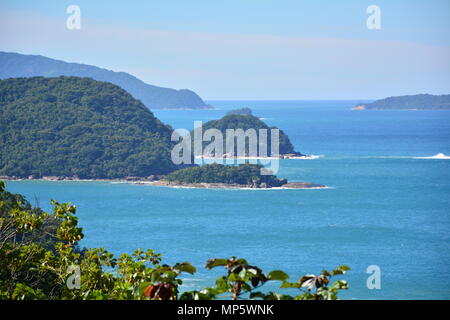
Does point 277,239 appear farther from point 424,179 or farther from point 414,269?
point 424,179

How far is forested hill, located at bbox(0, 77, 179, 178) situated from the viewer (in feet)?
244

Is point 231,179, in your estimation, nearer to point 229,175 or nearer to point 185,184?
point 229,175

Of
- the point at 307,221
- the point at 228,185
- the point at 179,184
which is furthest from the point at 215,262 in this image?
the point at 179,184

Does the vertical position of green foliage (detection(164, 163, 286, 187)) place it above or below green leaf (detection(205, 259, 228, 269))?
below

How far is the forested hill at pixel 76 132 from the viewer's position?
74438 millimetres

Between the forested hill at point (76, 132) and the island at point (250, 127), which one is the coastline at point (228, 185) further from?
the island at point (250, 127)

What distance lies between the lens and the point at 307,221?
51.1 meters

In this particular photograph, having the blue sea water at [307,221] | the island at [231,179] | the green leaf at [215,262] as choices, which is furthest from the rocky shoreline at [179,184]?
the green leaf at [215,262]

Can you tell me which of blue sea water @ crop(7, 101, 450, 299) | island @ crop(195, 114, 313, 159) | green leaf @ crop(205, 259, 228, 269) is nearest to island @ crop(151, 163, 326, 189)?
blue sea water @ crop(7, 101, 450, 299)

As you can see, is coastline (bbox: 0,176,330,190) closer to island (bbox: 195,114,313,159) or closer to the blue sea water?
the blue sea water

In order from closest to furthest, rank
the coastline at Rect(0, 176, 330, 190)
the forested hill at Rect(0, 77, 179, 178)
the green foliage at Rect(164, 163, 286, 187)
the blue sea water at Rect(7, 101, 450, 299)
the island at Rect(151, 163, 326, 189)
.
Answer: the blue sea water at Rect(7, 101, 450, 299), the coastline at Rect(0, 176, 330, 190), the island at Rect(151, 163, 326, 189), the green foliage at Rect(164, 163, 286, 187), the forested hill at Rect(0, 77, 179, 178)

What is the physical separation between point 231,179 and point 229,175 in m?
0.43
